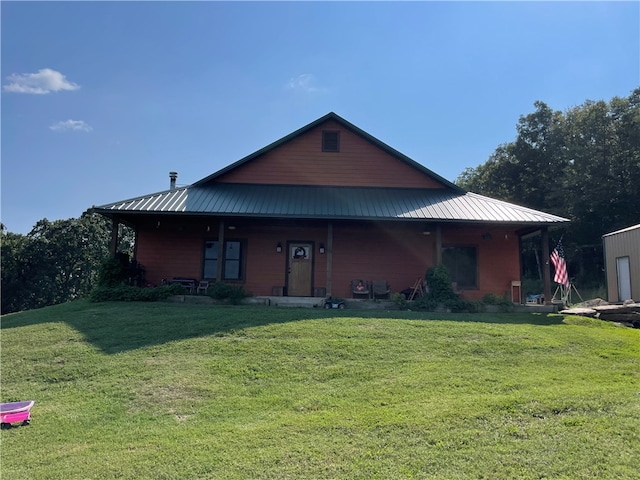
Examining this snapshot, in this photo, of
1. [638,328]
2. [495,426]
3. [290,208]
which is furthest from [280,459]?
[638,328]

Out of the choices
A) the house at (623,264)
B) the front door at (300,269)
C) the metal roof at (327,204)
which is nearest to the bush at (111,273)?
the metal roof at (327,204)

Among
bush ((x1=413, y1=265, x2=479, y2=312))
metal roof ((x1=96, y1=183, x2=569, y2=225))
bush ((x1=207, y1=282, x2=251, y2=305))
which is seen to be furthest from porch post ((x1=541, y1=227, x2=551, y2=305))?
bush ((x1=207, y1=282, x2=251, y2=305))

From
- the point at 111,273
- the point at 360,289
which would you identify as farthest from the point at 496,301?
the point at 111,273

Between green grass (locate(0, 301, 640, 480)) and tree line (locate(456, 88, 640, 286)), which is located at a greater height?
tree line (locate(456, 88, 640, 286))

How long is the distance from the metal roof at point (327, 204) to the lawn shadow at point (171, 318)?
2.91 metres

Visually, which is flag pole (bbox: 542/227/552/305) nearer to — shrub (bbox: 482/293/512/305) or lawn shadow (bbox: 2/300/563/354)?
lawn shadow (bbox: 2/300/563/354)

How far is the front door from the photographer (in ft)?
52.2

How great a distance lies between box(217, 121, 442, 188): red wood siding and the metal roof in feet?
0.94

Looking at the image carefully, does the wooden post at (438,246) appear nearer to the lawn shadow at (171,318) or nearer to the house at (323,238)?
the house at (323,238)

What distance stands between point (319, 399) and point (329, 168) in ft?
38.1

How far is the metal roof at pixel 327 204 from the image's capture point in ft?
46.2

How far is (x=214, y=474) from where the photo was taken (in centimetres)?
459

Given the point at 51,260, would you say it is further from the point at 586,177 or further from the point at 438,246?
the point at 586,177

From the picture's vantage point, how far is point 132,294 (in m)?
13.7
